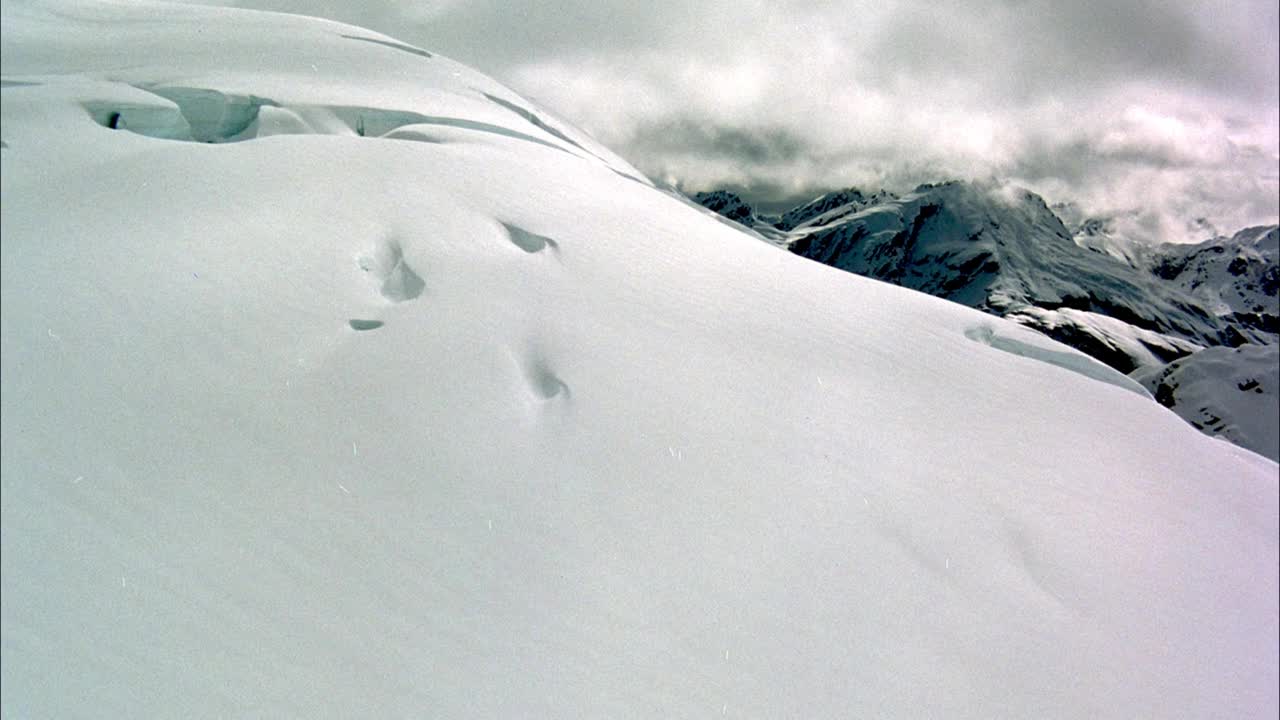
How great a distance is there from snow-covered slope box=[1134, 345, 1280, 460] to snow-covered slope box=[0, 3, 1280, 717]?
153 ft

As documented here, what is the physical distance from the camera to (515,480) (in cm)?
273

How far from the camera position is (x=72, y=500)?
7.70 feet

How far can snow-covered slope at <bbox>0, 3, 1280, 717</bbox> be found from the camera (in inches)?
87.0

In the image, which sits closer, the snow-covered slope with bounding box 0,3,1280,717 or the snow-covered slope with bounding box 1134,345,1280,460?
the snow-covered slope with bounding box 0,3,1280,717

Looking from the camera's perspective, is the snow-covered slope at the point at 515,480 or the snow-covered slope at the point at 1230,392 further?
the snow-covered slope at the point at 1230,392

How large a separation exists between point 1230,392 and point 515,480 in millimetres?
59465

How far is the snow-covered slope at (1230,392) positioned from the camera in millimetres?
40031

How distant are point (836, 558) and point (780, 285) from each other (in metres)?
2.30

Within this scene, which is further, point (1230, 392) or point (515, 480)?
point (1230, 392)

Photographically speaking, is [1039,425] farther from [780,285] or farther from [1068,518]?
[780,285]

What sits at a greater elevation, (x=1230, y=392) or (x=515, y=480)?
(x=515, y=480)

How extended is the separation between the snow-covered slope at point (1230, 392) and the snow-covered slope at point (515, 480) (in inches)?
1837

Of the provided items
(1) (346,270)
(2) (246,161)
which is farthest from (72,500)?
(2) (246,161)

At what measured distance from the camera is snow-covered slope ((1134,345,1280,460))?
4003 centimetres
